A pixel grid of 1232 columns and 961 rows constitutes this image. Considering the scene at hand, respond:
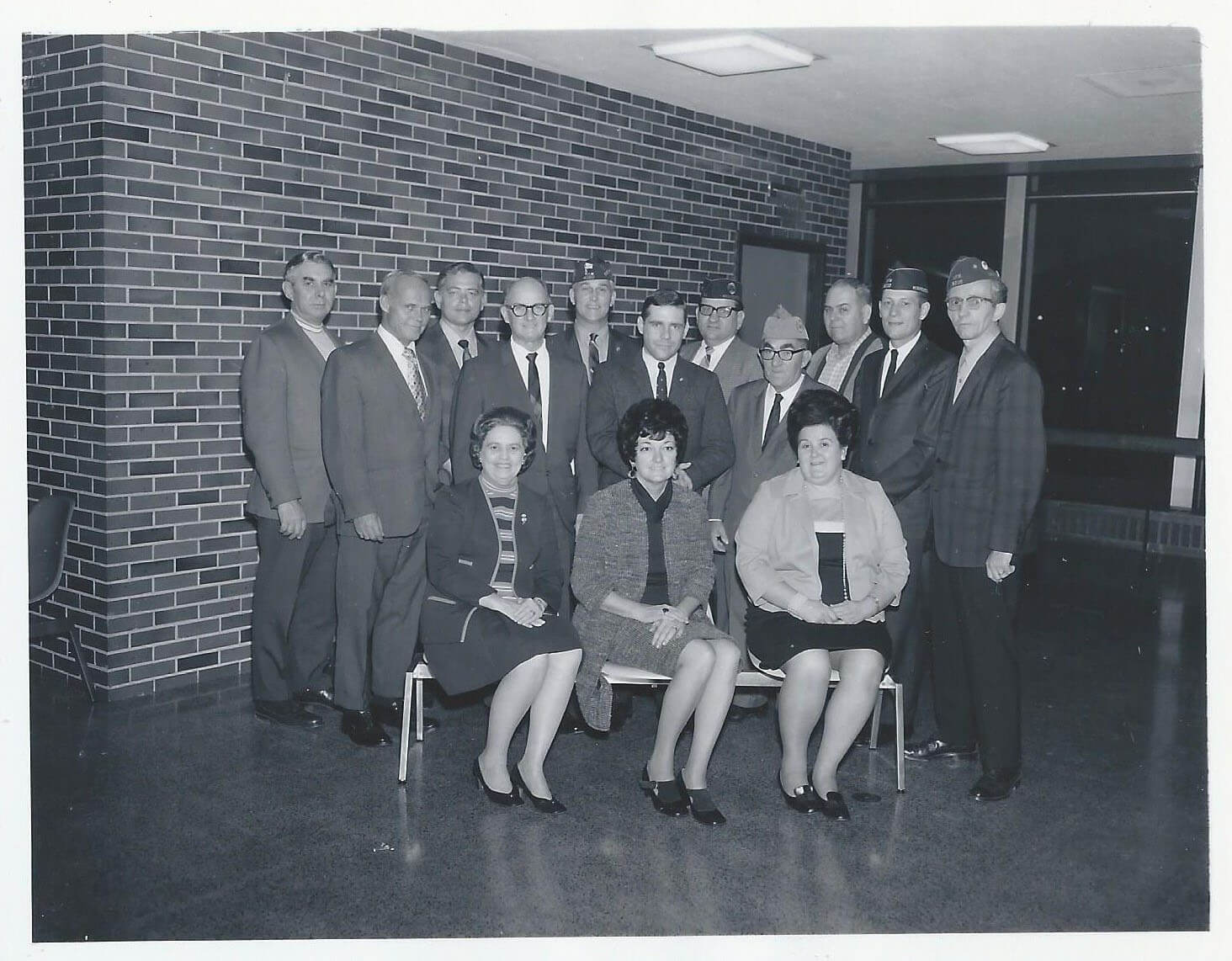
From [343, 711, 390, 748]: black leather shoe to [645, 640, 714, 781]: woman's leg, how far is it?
1083mm

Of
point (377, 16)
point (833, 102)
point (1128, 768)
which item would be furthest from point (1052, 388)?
point (377, 16)

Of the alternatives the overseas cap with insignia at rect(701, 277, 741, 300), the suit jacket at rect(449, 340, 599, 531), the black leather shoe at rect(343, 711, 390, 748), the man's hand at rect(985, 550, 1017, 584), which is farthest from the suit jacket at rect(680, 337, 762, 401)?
the black leather shoe at rect(343, 711, 390, 748)

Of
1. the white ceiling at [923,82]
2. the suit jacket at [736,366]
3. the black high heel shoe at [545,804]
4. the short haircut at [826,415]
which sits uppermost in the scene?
the white ceiling at [923,82]

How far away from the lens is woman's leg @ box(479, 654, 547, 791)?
3590 millimetres

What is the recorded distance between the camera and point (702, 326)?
16.6ft

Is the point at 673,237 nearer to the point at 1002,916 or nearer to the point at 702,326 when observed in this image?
the point at 702,326

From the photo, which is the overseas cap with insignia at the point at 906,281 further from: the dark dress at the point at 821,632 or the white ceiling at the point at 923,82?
the white ceiling at the point at 923,82

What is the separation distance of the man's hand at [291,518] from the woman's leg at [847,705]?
2066 millimetres

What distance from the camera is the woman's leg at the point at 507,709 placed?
3.59 meters

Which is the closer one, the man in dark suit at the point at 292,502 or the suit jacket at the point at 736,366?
the man in dark suit at the point at 292,502

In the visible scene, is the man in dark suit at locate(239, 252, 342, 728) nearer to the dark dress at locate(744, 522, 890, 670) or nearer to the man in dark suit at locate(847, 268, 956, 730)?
the dark dress at locate(744, 522, 890, 670)

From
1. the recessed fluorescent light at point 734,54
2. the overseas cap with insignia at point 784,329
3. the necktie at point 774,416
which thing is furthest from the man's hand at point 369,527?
the recessed fluorescent light at point 734,54

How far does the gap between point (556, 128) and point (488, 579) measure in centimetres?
328

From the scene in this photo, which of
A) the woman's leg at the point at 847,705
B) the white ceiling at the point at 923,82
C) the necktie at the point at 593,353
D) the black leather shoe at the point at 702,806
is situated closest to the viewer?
the black leather shoe at the point at 702,806
